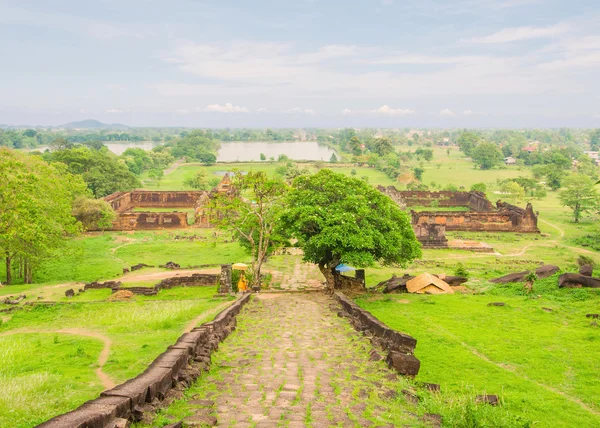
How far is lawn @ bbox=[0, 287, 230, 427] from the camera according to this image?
6375mm

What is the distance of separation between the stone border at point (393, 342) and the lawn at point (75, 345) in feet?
12.4

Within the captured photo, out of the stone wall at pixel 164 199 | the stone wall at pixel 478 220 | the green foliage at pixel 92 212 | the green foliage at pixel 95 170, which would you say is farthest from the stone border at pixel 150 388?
the green foliage at pixel 95 170

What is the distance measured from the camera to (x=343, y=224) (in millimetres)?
17047

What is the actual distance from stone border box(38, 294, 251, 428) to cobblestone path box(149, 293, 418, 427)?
22 cm

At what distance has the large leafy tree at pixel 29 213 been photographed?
19.0 m

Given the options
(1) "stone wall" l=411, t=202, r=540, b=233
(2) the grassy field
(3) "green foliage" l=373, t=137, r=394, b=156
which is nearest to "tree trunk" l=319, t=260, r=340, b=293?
(2) the grassy field

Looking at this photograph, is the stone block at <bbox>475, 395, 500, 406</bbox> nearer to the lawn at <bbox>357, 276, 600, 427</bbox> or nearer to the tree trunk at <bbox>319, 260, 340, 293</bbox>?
the lawn at <bbox>357, 276, 600, 427</bbox>

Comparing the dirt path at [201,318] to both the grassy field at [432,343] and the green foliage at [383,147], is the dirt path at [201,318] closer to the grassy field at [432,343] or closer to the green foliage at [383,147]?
the grassy field at [432,343]

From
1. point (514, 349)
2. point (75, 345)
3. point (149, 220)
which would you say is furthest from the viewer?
point (149, 220)

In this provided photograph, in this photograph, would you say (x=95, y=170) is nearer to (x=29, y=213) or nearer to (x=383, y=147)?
(x=29, y=213)

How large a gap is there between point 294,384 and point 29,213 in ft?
54.2

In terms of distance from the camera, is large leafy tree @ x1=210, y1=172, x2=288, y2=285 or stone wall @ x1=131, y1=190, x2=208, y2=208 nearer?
large leafy tree @ x1=210, y1=172, x2=288, y2=285

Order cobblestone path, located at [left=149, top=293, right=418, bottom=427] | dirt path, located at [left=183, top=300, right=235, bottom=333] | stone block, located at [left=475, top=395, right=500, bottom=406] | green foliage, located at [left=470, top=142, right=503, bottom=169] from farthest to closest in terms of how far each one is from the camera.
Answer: green foliage, located at [left=470, top=142, right=503, bottom=169] < dirt path, located at [left=183, top=300, right=235, bottom=333] < stone block, located at [left=475, top=395, right=500, bottom=406] < cobblestone path, located at [left=149, top=293, right=418, bottom=427]

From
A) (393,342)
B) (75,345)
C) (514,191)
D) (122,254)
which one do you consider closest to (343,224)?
(393,342)
